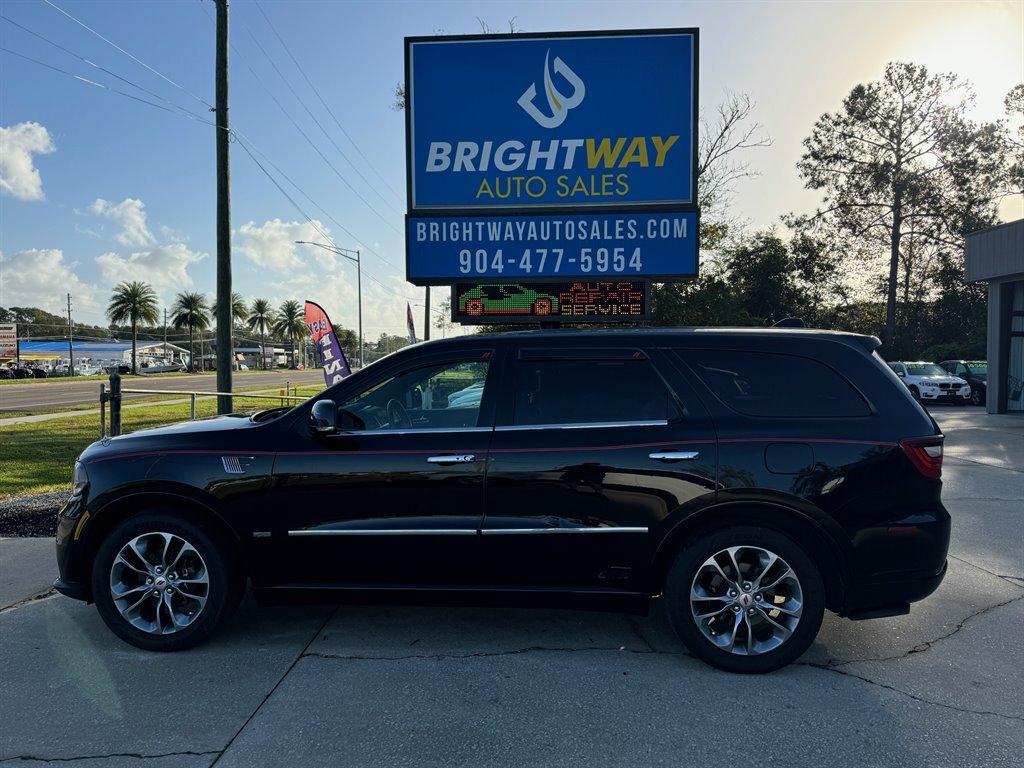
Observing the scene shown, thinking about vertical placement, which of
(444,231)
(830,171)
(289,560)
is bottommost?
(289,560)

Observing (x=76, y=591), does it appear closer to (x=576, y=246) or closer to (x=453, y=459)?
(x=453, y=459)

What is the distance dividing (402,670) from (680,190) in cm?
799

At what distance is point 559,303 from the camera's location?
9.52 m

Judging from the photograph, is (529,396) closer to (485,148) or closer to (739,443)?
(739,443)

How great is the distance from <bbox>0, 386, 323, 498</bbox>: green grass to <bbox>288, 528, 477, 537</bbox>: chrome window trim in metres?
4.56

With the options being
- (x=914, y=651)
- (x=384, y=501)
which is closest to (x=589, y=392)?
(x=384, y=501)

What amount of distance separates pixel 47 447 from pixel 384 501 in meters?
10.7

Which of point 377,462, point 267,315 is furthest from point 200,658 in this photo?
point 267,315

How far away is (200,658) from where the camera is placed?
149 inches

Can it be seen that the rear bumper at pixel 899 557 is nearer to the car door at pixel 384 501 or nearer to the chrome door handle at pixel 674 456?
the chrome door handle at pixel 674 456

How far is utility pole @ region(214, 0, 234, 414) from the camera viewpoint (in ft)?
37.2

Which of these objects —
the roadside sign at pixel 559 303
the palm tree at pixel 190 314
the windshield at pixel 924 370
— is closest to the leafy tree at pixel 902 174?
the windshield at pixel 924 370

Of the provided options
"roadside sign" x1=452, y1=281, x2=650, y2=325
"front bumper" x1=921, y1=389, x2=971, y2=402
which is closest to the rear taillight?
"roadside sign" x1=452, y1=281, x2=650, y2=325

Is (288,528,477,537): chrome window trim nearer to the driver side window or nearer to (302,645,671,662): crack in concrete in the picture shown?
the driver side window
